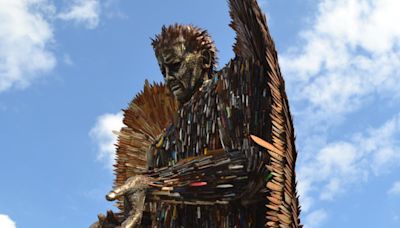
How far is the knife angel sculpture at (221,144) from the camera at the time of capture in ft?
13.2

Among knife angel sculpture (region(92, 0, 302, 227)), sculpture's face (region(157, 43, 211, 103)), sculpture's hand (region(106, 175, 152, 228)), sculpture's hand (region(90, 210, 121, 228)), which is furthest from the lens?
sculpture's face (region(157, 43, 211, 103))

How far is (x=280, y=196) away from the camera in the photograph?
3.84 meters

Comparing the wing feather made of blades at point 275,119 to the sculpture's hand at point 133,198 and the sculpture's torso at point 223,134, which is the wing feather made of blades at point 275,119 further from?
the sculpture's hand at point 133,198

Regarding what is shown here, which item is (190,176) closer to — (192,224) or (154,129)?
(192,224)

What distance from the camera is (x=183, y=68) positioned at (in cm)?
491

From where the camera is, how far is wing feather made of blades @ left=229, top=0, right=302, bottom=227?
12.6 ft

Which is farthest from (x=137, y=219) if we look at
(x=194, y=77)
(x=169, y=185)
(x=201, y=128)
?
(x=194, y=77)

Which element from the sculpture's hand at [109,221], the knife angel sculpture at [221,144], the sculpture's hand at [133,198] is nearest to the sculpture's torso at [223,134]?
the knife angel sculpture at [221,144]

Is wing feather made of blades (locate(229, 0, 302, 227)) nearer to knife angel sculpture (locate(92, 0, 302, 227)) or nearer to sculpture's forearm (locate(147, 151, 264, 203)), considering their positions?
knife angel sculpture (locate(92, 0, 302, 227))

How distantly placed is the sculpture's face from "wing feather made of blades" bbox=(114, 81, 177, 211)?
904 millimetres

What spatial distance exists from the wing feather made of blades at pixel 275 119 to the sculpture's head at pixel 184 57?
568mm

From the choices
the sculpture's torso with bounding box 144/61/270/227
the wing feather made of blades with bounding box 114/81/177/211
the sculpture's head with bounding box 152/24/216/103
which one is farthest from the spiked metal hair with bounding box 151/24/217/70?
the wing feather made of blades with bounding box 114/81/177/211

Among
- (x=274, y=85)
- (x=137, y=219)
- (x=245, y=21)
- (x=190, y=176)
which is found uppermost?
(x=245, y=21)

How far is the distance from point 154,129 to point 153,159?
34.9 inches
